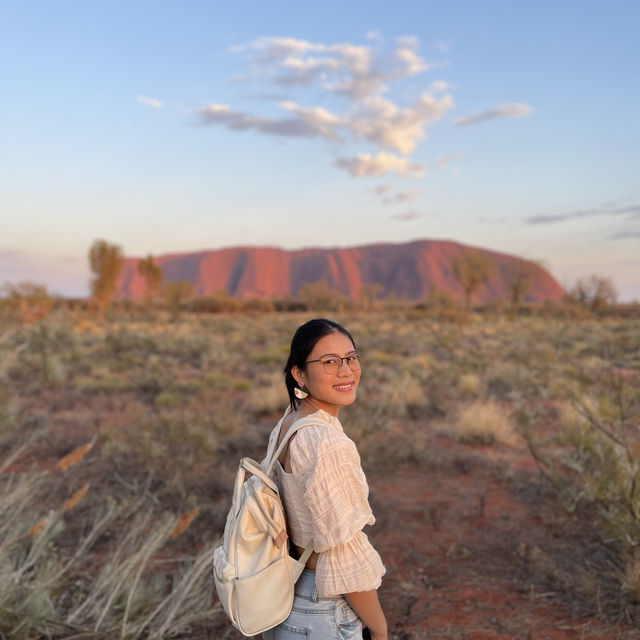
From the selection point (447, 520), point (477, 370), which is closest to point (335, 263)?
point (477, 370)

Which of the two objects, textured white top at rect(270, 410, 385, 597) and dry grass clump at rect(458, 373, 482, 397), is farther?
dry grass clump at rect(458, 373, 482, 397)

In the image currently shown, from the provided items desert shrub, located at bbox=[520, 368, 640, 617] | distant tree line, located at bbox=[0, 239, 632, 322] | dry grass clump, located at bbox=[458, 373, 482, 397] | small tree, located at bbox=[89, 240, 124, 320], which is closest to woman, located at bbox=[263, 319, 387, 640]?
desert shrub, located at bbox=[520, 368, 640, 617]

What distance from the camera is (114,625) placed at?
2.80 metres

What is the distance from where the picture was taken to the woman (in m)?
1.41

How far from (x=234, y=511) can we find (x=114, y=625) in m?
1.82

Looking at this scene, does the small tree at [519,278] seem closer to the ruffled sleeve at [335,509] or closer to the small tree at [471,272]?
the small tree at [471,272]

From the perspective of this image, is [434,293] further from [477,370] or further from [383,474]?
[383,474]

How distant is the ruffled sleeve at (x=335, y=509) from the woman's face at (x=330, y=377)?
0.15 m

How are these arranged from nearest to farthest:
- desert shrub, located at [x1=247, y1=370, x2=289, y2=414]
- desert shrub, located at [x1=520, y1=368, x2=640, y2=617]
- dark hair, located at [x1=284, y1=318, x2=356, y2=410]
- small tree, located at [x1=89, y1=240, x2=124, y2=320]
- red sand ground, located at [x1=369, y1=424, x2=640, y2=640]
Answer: dark hair, located at [x1=284, y1=318, x2=356, y2=410], red sand ground, located at [x1=369, y1=424, x2=640, y2=640], desert shrub, located at [x1=520, y1=368, x2=640, y2=617], desert shrub, located at [x1=247, y1=370, x2=289, y2=414], small tree, located at [x1=89, y1=240, x2=124, y2=320]

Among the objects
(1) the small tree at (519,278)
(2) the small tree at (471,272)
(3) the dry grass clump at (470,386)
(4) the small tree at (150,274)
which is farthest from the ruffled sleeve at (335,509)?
(1) the small tree at (519,278)

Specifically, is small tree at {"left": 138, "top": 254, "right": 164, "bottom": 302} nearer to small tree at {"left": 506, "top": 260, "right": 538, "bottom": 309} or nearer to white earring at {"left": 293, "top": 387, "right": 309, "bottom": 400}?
small tree at {"left": 506, "top": 260, "right": 538, "bottom": 309}

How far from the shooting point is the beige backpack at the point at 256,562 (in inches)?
56.4

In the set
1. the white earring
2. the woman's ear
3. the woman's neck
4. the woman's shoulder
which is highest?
the woman's ear

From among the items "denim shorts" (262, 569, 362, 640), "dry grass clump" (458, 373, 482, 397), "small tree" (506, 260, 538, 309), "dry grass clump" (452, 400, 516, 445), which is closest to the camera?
"denim shorts" (262, 569, 362, 640)
